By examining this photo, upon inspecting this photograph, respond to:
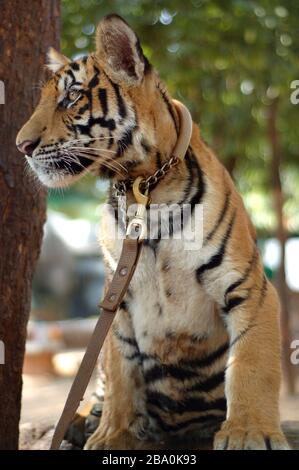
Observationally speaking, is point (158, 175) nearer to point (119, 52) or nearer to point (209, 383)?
point (119, 52)

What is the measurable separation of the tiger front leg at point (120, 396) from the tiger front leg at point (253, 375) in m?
0.59

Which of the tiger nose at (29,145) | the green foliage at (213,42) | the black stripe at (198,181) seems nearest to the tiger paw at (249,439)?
the black stripe at (198,181)

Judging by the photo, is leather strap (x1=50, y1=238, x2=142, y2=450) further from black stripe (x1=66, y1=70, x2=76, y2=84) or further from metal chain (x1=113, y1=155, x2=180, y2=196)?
black stripe (x1=66, y1=70, x2=76, y2=84)

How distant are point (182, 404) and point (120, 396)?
0.29 meters

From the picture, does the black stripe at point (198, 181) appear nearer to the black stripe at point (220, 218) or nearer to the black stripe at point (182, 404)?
the black stripe at point (220, 218)

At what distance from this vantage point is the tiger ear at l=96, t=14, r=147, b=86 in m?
2.95

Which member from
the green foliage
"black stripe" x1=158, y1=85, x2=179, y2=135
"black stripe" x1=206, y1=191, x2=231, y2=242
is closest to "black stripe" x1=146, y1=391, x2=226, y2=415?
"black stripe" x1=206, y1=191, x2=231, y2=242

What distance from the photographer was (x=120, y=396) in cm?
337

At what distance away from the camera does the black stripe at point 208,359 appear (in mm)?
3281

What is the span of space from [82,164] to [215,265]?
27.2 inches

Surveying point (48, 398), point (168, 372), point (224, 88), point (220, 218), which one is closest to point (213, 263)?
point (220, 218)

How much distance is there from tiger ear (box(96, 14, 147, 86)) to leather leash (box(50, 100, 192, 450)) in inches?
18.3

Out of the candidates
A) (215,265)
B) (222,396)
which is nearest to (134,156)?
(215,265)

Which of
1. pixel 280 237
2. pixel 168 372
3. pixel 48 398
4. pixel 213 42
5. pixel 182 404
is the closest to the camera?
pixel 168 372
